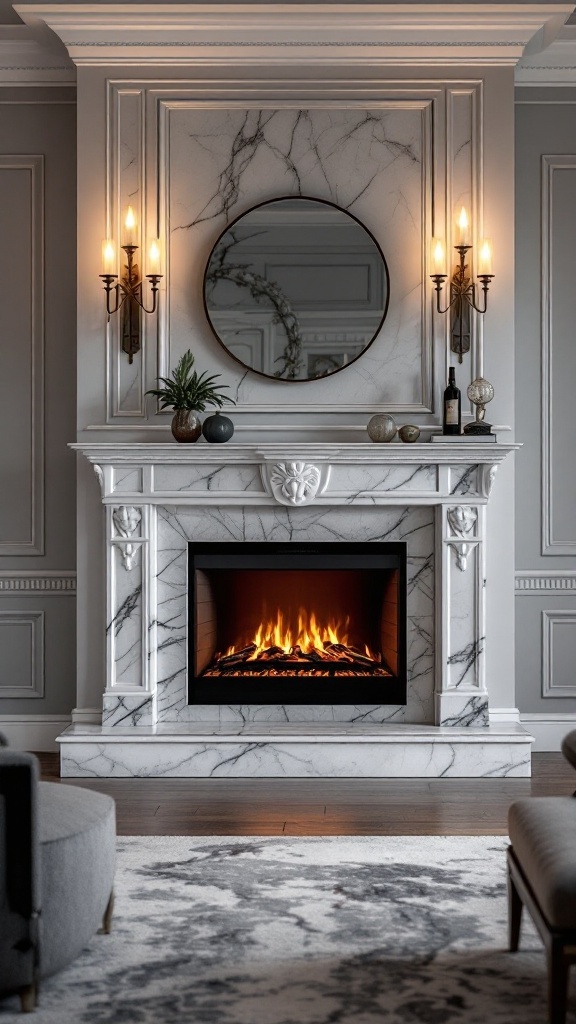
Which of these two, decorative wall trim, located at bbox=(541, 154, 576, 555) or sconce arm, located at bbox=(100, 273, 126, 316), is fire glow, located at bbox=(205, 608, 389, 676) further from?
sconce arm, located at bbox=(100, 273, 126, 316)

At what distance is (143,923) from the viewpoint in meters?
2.68

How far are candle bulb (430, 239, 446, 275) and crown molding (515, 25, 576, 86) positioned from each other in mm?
943

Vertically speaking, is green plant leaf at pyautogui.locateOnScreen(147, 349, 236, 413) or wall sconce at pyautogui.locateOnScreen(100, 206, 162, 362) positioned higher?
wall sconce at pyautogui.locateOnScreen(100, 206, 162, 362)

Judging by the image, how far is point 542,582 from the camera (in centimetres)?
473

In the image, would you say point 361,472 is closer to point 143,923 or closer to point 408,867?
point 408,867

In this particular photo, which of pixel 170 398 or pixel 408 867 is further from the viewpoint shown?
pixel 170 398

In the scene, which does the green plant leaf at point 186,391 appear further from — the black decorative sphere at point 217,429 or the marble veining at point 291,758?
the marble veining at point 291,758

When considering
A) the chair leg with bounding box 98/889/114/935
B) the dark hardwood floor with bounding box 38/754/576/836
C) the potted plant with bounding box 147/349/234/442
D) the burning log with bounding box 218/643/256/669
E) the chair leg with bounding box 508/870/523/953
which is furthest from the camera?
the burning log with bounding box 218/643/256/669

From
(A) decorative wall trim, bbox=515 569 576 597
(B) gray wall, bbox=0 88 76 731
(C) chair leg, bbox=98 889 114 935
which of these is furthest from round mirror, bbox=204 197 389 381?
(C) chair leg, bbox=98 889 114 935

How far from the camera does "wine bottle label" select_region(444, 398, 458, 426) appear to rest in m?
4.30

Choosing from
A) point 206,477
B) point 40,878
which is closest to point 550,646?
point 206,477

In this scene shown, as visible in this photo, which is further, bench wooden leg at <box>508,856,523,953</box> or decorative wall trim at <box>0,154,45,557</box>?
decorative wall trim at <box>0,154,45,557</box>

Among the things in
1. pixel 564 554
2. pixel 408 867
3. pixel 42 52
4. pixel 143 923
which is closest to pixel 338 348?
pixel 564 554

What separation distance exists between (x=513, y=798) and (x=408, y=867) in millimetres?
908
